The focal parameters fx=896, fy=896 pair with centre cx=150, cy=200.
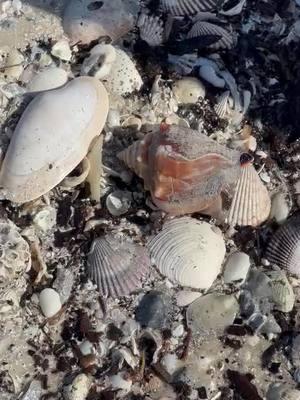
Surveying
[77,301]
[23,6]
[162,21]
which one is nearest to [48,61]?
[23,6]

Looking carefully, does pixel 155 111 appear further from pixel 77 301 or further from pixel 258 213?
pixel 77 301

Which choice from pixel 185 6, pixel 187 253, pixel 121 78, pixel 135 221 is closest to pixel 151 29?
pixel 185 6

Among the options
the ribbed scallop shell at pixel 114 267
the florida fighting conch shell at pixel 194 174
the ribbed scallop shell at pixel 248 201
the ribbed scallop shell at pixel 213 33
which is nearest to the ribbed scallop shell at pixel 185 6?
the ribbed scallop shell at pixel 213 33

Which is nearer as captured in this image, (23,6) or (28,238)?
(28,238)

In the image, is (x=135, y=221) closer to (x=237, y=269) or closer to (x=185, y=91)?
(x=237, y=269)

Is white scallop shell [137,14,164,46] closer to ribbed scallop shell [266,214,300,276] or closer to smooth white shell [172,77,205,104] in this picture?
smooth white shell [172,77,205,104]

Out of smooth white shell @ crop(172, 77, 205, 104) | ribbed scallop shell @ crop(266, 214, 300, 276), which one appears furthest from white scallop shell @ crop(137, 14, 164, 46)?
ribbed scallop shell @ crop(266, 214, 300, 276)
